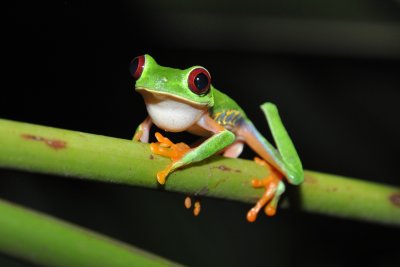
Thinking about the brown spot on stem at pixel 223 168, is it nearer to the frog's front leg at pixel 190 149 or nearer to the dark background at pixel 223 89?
the frog's front leg at pixel 190 149

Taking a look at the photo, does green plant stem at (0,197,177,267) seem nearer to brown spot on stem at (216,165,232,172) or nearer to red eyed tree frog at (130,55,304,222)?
brown spot on stem at (216,165,232,172)

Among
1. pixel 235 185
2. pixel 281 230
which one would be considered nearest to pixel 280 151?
pixel 235 185

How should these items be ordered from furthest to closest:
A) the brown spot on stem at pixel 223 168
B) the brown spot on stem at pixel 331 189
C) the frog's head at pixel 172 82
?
the frog's head at pixel 172 82
the brown spot on stem at pixel 331 189
the brown spot on stem at pixel 223 168


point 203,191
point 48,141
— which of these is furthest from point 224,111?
point 48,141

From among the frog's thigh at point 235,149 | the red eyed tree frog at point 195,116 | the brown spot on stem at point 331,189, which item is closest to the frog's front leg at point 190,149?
the red eyed tree frog at point 195,116

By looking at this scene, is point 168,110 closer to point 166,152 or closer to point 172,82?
point 172,82

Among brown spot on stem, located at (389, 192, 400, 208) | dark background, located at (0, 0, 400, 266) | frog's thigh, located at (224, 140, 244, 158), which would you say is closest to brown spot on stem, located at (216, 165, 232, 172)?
brown spot on stem, located at (389, 192, 400, 208)
